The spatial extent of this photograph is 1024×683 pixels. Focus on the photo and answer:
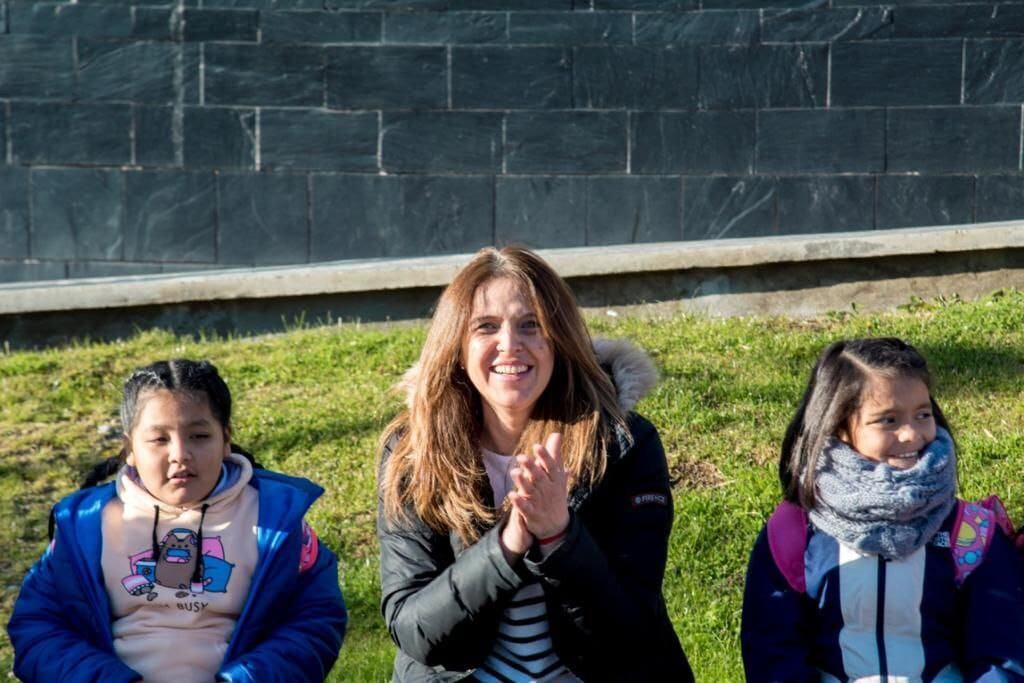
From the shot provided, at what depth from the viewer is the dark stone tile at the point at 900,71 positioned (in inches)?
332

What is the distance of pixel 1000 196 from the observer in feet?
27.8

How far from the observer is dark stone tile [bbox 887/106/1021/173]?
27.6 ft

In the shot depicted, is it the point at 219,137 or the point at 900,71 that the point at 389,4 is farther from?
the point at 900,71

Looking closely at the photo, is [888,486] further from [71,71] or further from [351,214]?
[71,71]

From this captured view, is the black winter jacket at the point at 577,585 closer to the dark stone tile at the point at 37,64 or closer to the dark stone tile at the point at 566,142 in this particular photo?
the dark stone tile at the point at 566,142

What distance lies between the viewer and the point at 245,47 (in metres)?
8.99

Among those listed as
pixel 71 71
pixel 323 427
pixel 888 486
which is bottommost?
pixel 323 427

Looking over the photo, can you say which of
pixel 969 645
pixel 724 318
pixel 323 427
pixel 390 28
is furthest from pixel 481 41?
pixel 969 645

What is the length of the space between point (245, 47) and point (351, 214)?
1.13m

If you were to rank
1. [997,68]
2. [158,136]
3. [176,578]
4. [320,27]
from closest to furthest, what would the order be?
[176,578]
[997,68]
[320,27]
[158,136]

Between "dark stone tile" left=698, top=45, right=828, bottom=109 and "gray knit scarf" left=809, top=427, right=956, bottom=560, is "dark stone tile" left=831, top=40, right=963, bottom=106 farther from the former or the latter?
"gray knit scarf" left=809, top=427, right=956, bottom=560

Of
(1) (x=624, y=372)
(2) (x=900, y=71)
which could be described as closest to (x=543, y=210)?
(2) (x=900, y=71)

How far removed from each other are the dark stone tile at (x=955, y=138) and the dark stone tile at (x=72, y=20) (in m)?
4.41

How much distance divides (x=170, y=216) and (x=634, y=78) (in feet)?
9.23
